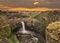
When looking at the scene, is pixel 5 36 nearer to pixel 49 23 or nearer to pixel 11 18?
pixel 11 18

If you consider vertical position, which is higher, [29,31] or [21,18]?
[21,18]

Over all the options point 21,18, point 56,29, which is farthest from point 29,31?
point 56,29

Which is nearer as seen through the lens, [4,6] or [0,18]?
[4,6]

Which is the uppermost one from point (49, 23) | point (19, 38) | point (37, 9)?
point (37, 9)

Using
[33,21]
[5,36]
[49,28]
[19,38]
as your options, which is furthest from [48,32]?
[5,36]

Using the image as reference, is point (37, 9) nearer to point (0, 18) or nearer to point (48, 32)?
point (48, 32)

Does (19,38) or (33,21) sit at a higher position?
(33,21)

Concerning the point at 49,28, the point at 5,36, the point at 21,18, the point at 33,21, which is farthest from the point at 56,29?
the point at 5,36

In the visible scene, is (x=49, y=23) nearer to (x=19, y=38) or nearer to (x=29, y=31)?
(x=29, y=31)
